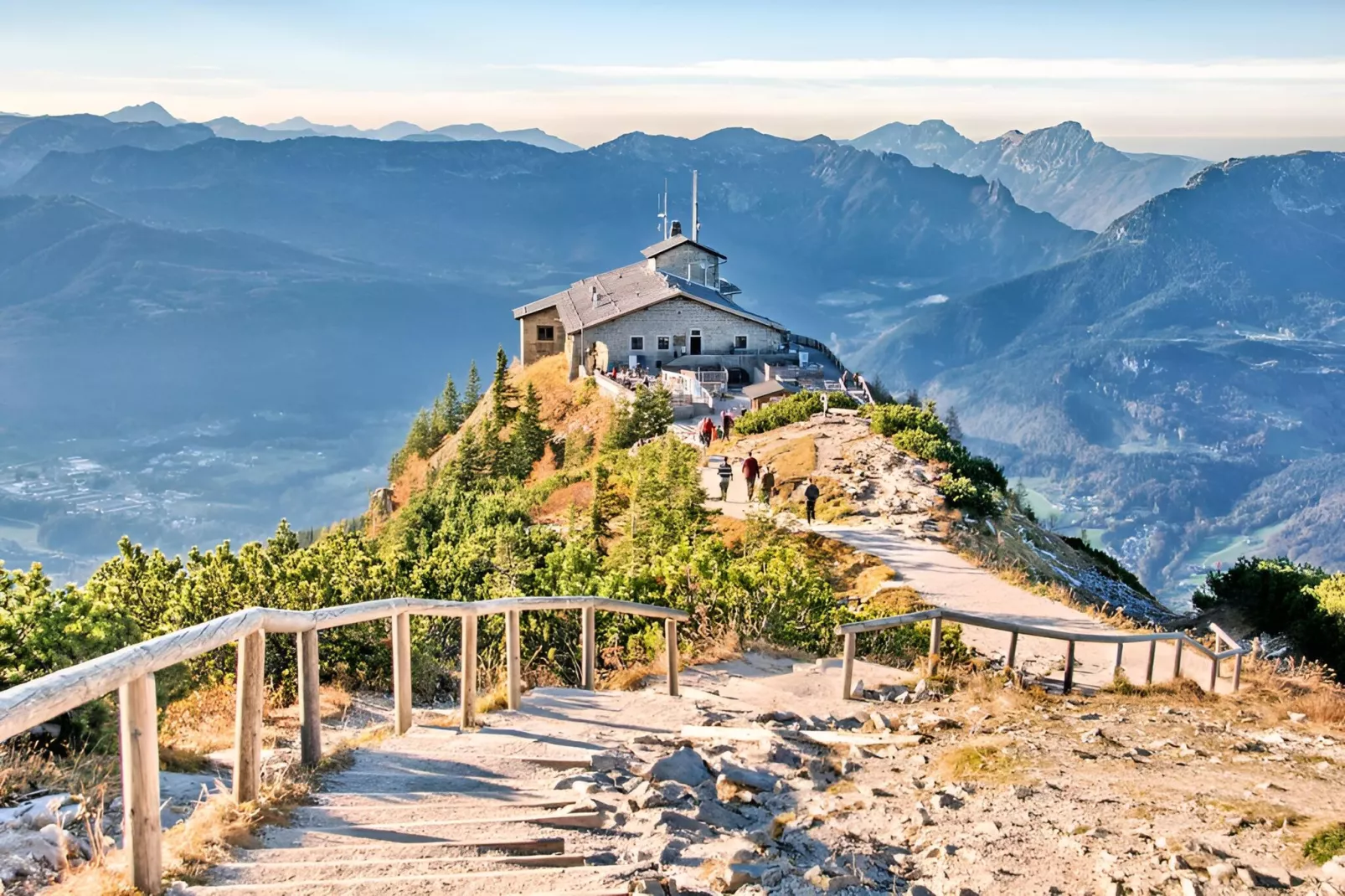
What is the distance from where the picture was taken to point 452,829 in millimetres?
6328

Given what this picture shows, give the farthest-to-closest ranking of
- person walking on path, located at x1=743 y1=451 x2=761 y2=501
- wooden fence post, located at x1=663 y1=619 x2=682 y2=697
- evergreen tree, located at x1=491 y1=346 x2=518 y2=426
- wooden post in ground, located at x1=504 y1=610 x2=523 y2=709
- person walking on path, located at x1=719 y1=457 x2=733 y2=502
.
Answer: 1. evergreen tree, located at x1=491 y1=346 x2=518 y2=426
2. person walking on path, located at x1=743 y1=451 x2=761 y2=501
3. person walking on path, located at x1=719 y1=457 x2=733 y2=502
4. wooden fence post, located at x1=663 y1=619 x2=682 y2=697
5. wooden post in ground, located at x1=504 y1=610 x2=523 y2=709

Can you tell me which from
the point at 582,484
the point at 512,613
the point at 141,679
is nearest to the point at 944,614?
the point at 512,613

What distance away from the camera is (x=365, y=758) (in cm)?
766

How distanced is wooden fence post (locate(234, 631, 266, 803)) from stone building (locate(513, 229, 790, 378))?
2248 inches

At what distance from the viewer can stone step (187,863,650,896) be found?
207 inches

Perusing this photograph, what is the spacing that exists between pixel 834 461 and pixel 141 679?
93.6ft

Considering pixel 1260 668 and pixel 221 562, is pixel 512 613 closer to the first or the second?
pixel 221 562

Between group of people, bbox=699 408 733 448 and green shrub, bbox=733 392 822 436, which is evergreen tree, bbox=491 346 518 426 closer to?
group of people, bbox=699 408 733 448

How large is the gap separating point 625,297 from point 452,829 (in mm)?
65744

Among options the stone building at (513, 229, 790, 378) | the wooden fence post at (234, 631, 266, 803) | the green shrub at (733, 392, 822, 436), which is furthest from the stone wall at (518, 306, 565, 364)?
the wooden fence post at (234, 631, 266, 803)

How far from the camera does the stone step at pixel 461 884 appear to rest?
525cm

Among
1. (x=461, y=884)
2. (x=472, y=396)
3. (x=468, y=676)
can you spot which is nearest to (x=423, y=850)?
(x=461, y=884)

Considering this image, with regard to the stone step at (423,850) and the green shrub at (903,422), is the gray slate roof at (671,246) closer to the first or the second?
the green shrub at (903,422)

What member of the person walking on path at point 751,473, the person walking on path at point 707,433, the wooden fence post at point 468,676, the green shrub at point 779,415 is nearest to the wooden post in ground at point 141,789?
the wooden fence post at point 468,676
